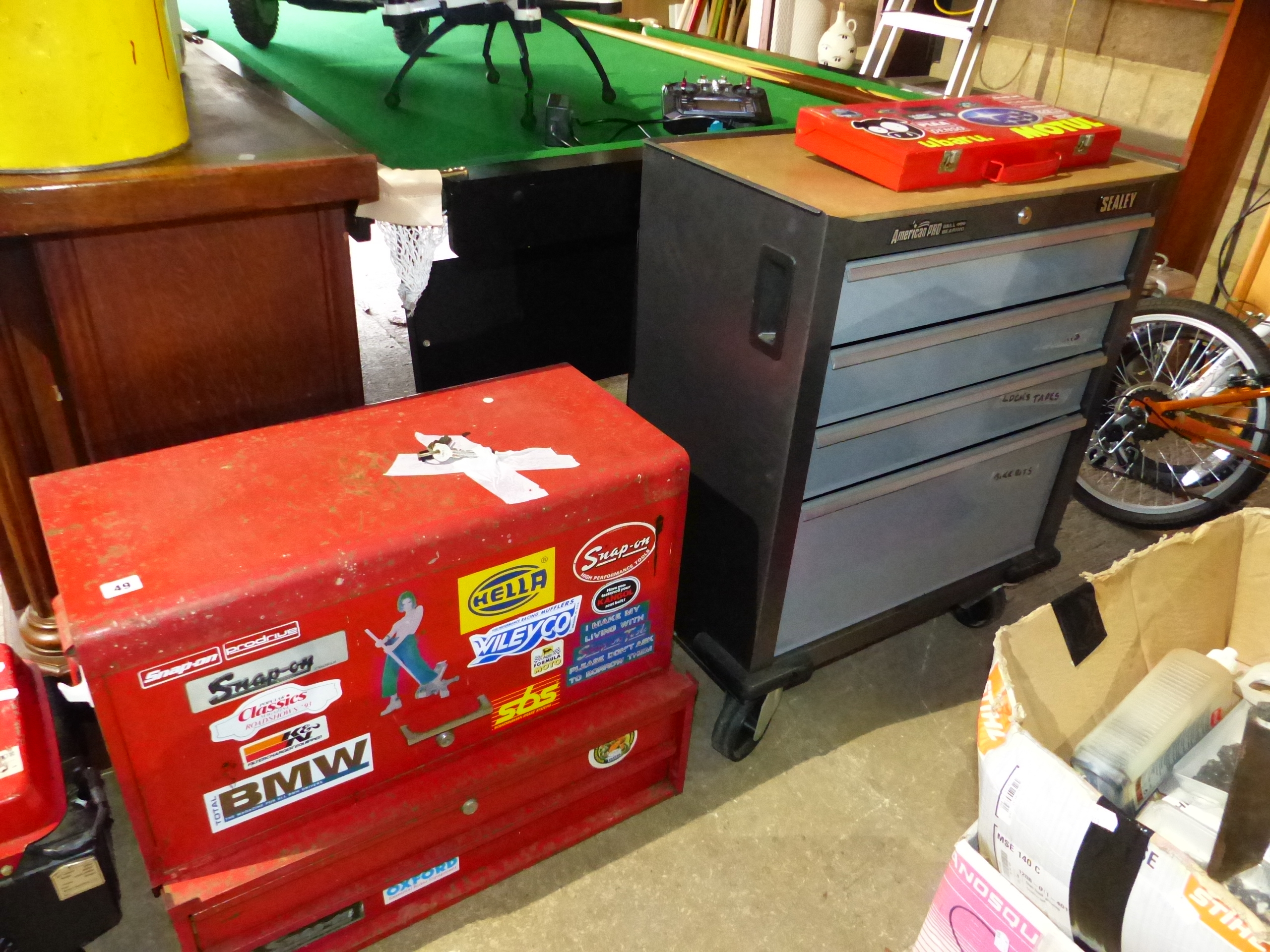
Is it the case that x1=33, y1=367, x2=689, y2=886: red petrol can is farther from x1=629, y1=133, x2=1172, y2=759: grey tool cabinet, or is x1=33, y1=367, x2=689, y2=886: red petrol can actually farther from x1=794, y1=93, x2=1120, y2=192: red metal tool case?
x1=794, y1=93, x2=1120, y2=192: red metal tool case

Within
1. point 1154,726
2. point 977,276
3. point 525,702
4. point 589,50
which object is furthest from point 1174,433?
point 525,702

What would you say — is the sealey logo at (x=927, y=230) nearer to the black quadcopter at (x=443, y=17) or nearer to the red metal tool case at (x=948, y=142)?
the red metal tool case at (x=948, y=142)

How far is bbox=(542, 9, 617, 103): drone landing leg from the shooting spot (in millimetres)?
1652

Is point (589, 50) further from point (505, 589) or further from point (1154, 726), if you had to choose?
point (1154, 726)

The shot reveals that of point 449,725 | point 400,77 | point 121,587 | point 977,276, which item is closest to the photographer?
point 121,587

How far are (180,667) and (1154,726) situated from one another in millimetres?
924

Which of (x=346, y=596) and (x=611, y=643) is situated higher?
(x=346, y=596)

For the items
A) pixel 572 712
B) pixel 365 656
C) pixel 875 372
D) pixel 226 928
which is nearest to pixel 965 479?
pixel 875 372

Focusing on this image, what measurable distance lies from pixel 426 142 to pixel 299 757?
2.96ft

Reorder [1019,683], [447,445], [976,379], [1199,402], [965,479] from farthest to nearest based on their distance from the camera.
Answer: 1. [1199,402]
2. [965,479]
3. [976,379]
4. [447,445]
5. [1019,683]

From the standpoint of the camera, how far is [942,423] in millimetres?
1197

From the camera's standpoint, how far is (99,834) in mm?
927

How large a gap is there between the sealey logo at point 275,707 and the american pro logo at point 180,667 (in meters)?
0.06

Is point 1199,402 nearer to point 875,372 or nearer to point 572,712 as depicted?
point 875,372
